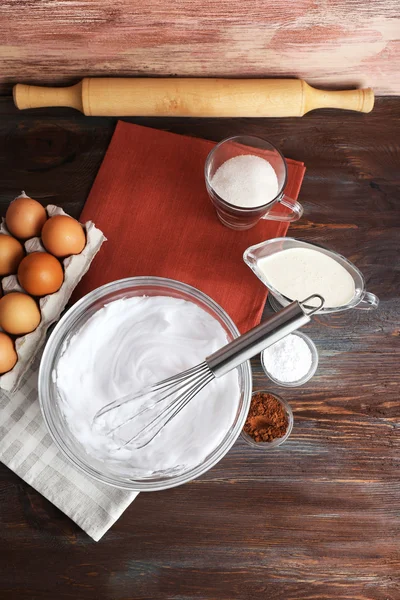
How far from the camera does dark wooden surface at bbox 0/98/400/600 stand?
82cm

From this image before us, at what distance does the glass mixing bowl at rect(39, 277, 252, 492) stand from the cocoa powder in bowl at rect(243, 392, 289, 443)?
0.08 meters

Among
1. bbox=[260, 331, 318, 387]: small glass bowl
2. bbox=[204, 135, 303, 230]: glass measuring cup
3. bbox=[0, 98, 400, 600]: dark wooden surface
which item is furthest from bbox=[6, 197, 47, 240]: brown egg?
bbox=[260, 331, 318, 387]: small glass bowl

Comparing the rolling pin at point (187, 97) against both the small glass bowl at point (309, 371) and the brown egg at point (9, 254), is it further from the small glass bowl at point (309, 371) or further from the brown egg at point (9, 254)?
the small glass bowl at point (309, 371)

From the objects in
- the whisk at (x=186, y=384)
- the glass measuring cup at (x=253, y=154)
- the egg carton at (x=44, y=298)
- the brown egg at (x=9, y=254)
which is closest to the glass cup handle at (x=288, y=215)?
the glass measuring cup at (x=253, y=154)

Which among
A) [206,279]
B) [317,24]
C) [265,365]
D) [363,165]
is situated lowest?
[265,365]

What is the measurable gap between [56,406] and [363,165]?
0.63 metres

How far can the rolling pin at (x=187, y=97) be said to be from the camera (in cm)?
86

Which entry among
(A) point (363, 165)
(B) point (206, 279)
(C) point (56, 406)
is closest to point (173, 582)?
(C) point (56, 406)

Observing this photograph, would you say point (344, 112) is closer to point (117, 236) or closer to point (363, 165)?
point (363, 165)

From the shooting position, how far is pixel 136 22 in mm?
784

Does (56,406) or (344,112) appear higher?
(344,112)

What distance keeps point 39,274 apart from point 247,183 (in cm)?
33

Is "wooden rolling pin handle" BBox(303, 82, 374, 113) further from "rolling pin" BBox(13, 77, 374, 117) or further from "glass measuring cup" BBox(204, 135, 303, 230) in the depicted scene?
"glass measuring cup" BBox(204, 135, 303, 230)

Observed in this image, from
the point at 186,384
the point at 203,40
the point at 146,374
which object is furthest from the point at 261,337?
the point at 203,40
